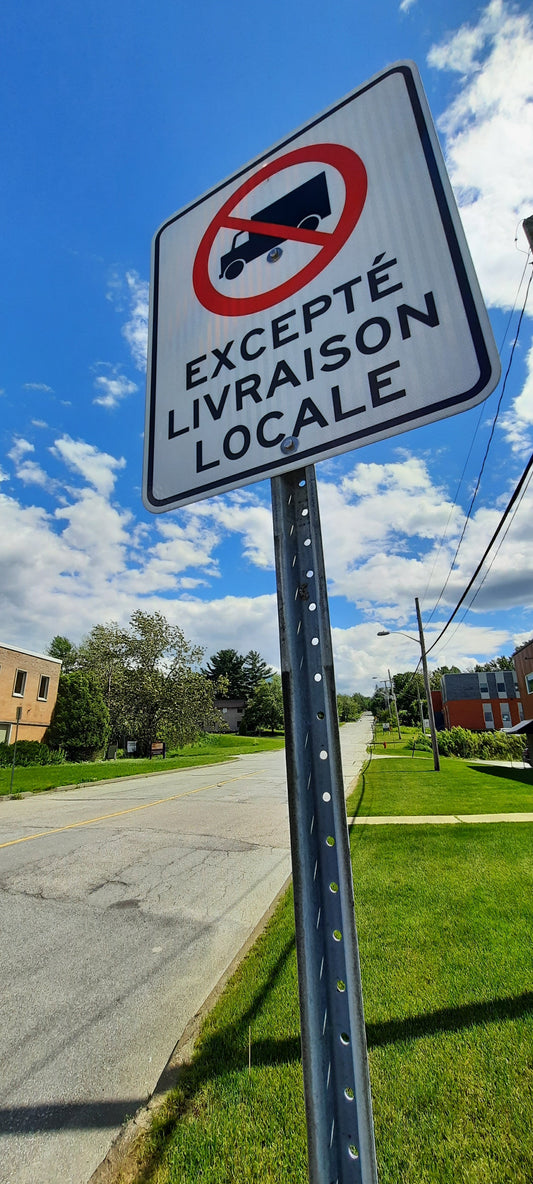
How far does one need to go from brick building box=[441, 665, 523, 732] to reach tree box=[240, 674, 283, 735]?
2409cm

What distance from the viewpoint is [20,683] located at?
26984mm

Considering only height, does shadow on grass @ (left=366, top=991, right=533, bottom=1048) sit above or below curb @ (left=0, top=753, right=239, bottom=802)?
below

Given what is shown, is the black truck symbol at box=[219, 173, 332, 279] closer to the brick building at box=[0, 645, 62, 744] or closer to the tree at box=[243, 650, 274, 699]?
the brick building at box=[0, 645, 62, 744]

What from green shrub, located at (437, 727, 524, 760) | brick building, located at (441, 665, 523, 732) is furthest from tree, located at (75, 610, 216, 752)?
brick building, located at (441, 665, 523, 732)

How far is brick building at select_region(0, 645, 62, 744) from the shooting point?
84.1 ft

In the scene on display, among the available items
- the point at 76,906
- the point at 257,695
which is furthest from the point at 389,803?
the point at 257,695

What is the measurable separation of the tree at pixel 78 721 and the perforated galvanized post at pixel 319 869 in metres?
30.2

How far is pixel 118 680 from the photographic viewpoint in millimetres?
35531

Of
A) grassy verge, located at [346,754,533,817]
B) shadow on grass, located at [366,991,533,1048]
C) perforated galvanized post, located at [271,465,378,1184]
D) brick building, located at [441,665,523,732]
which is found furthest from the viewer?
brick building, located at [441,665,523,732]

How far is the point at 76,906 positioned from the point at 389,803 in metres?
7.96

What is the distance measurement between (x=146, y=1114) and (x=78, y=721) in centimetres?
2831

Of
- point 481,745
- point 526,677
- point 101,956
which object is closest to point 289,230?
point 101,956

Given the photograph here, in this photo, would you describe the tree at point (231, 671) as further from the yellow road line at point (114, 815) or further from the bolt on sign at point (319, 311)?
the bolt on sign at point (319, 311)

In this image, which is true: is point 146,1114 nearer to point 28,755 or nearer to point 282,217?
point 282,217
